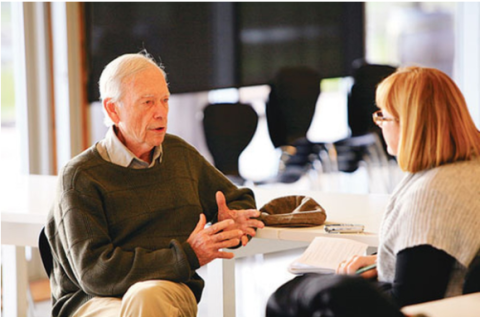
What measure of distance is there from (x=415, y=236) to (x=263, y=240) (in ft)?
3.45

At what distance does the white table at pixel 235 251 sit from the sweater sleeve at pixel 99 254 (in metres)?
0.36

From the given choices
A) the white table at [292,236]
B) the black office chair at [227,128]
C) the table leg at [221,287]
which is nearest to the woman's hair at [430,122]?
the white table at [292,236]

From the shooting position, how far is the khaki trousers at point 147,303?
221 centimetres

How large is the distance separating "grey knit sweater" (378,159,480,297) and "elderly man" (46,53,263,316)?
698 millimetres

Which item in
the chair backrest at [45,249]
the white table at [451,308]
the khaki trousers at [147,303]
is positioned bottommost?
the khaki trousers at [147,303]

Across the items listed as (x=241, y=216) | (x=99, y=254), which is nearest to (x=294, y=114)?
(x=241, y=216)

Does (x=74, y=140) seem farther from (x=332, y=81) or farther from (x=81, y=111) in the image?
(x=332, y=81)

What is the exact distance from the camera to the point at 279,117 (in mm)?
6219

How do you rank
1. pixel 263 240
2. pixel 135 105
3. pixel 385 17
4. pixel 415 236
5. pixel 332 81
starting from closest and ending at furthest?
pixel 415 236 → pixel 135 105 → pixel 263 240 → pixel 332 81 → pixel 385 17

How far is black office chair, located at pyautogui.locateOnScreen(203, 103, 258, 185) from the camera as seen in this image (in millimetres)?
5289

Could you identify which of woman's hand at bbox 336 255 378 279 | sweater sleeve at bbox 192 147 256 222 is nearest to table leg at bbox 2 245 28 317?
sweater sleeve at bbox 192 147 256 222

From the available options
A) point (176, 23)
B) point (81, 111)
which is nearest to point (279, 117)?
point (176, 23)

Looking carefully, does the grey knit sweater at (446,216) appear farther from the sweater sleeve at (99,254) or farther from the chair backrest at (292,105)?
the chair backrest at (292,105)

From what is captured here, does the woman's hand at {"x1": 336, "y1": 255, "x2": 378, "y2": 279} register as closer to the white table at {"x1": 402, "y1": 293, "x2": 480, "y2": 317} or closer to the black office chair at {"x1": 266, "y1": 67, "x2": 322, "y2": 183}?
the white table at {"x1": 402, "y1": 293, "x2": 480, "y2": 317}
